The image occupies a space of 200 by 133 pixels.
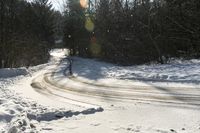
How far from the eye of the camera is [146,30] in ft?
127

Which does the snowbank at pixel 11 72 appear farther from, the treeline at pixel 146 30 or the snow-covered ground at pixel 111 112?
the snow-covered ground at pixel 111 112

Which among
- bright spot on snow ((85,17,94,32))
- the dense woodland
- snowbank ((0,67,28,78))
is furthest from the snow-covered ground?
bright spot on snow ((85,17,94,32))

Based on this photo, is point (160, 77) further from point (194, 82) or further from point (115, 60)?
point (115, 60)

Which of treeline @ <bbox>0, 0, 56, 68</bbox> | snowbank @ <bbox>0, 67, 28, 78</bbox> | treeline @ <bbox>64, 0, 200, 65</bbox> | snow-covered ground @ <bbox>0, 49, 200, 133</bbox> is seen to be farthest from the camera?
treeline @ <bbox>0, 0, 56, 68</bbox>

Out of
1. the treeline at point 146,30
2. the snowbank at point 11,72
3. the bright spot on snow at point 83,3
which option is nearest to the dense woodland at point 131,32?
the treeline at point 146,30

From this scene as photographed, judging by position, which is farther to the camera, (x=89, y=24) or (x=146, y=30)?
(x=89, y=24)

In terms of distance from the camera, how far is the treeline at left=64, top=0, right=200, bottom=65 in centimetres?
3362

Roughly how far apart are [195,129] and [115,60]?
42.3 meters

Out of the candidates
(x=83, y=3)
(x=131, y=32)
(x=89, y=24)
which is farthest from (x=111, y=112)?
(x=83, y=3)

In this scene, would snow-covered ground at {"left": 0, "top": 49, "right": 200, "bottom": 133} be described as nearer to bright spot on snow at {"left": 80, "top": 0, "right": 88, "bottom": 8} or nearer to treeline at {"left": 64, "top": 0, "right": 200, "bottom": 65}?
treeline at {"left": 64, "top": 0, "right": 200, "bottom": 65}

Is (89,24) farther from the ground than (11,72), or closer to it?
farther from the ground

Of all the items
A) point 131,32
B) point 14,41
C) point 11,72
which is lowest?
point 11,72

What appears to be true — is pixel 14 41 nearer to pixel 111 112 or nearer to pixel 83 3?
pixel 111 112

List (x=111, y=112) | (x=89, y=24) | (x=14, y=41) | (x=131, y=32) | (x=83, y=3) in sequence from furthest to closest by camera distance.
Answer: (x=83, y=3) → (x=89, y=24) → (x=14, y=41) → (x=131, y=32) → (x=111, y=112)
